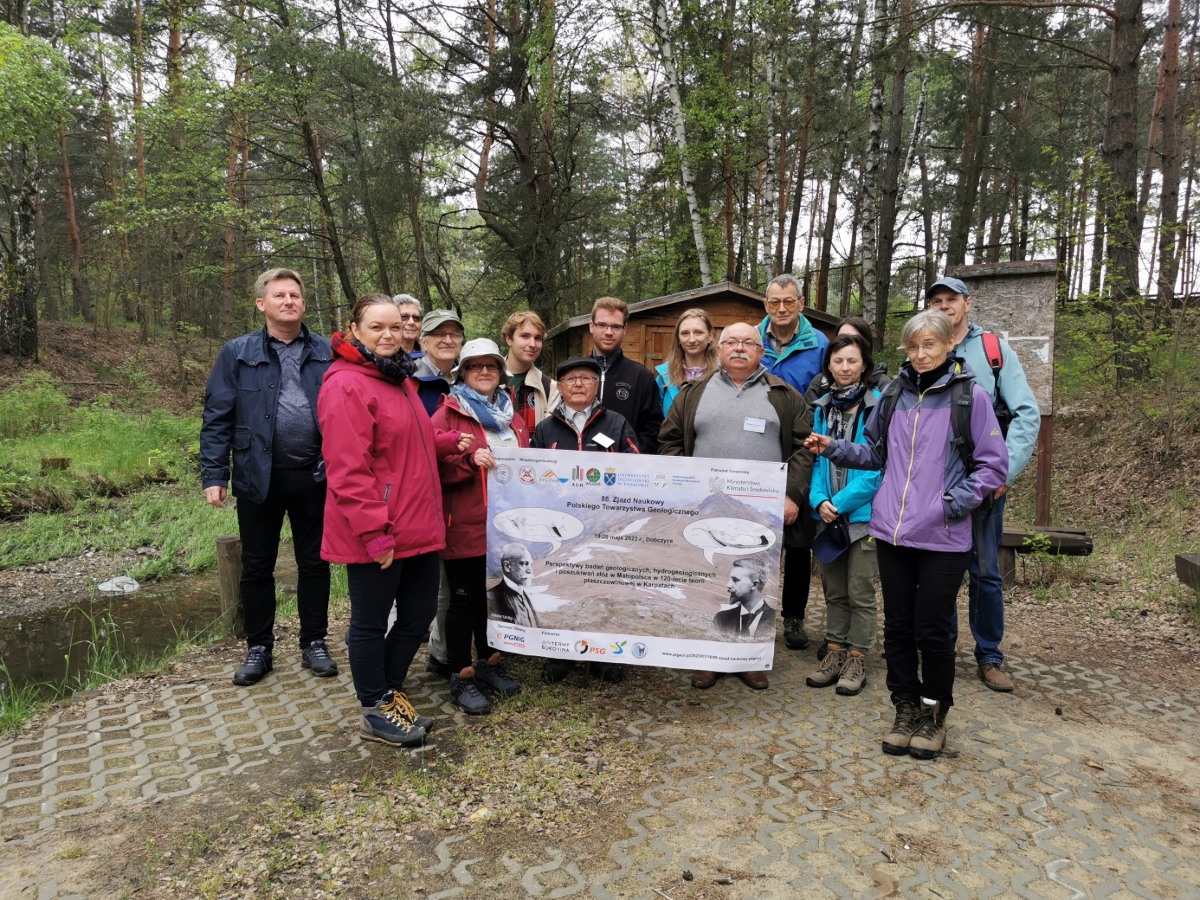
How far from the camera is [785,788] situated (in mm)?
3180

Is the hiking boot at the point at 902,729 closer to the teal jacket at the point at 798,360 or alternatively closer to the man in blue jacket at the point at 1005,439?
the man in blue jacket at the point at 1005,439

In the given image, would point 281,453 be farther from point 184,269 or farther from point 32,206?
point 184,269

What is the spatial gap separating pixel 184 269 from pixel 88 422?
21.9ft

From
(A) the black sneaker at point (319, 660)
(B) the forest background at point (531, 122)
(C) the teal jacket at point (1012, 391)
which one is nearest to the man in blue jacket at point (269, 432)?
(A) the black sneaker at point (319, 660)

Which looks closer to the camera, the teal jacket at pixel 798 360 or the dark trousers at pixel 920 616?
the dark trousers at pixel 920 616

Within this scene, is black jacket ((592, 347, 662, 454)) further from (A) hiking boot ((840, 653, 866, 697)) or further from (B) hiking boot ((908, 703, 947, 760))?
(B) hiking boot ((908, 703, 947, 760))

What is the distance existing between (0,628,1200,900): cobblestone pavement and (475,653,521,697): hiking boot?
34 centimetres

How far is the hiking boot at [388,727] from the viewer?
3510 mm

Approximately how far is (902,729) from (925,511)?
1.10 m

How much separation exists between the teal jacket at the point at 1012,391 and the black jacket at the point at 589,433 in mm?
1935

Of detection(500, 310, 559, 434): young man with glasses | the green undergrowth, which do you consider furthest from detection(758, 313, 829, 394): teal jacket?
the green undergrowth

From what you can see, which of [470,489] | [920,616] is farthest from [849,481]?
[470,489]

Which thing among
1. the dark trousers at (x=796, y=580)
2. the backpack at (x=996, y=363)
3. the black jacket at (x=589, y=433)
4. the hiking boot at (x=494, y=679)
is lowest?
the hiking boot at (x=494, y=679)

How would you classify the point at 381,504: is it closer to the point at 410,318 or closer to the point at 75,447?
the point at 410,318
